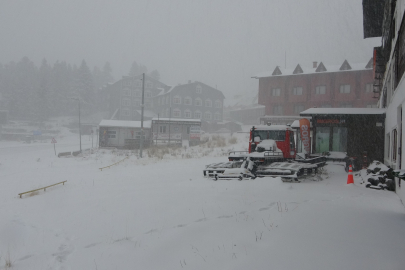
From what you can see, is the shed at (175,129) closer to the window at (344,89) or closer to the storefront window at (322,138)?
the window at (344,89)

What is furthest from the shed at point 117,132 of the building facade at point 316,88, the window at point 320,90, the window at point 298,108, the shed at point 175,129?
the window at point 320,90

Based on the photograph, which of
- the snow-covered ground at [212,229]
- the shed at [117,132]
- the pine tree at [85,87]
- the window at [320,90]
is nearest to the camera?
the snow-covered ground at [212,229]

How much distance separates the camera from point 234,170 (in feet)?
38.0

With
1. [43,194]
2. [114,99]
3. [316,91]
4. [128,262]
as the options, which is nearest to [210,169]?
[43,194]

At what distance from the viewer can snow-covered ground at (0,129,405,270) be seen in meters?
4.67

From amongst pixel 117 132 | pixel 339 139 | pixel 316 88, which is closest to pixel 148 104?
pixel 117 132

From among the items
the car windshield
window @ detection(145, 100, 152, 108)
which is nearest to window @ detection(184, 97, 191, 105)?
window @ detection(145, 100, 152, 108)

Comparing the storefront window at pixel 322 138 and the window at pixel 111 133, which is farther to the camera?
the window at pixel 111 133

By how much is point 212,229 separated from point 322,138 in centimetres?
1644

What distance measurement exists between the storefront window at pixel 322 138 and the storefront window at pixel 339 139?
1.42ft

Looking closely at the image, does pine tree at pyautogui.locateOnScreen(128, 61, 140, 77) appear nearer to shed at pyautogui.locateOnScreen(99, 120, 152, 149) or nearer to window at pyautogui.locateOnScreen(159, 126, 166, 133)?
window at pyautogui.locateOnScreen(159, 126, 166, 133)

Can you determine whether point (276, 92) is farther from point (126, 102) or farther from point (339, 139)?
point (126, 102)

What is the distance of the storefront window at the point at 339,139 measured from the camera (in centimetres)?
1988

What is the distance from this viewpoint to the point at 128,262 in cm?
502
